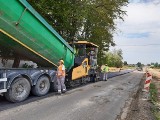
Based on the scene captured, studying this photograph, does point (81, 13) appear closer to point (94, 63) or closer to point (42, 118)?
point (94, 63)

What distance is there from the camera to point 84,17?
20.1 metres

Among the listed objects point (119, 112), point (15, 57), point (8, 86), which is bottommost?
point (119, 112)

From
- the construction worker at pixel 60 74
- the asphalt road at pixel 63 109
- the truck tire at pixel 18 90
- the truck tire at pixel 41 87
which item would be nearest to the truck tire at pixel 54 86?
the construction worker at pixel 60 74

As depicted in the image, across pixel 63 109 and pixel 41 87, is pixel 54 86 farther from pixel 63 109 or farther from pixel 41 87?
pixel 63 109

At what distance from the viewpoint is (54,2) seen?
→ 16.5 meters

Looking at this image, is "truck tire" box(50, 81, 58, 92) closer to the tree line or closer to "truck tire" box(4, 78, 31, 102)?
"truck tire" box(4, 78, 31, 102)

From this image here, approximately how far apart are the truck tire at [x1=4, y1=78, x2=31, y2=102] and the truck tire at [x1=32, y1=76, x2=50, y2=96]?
69 cm

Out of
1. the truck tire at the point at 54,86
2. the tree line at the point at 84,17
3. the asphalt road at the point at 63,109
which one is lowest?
the asphalt road at the point at 63,109

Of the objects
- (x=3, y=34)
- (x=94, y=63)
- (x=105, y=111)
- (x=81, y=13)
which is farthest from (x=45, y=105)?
(x=81, y=13)

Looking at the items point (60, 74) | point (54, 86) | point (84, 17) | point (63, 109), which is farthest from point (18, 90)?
point (84, 17)

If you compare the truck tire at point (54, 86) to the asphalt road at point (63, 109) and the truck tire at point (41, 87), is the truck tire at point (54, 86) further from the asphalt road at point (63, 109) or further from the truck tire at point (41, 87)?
the asphalt road at point (63, 109)

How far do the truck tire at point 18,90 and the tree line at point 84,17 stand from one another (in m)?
6.69

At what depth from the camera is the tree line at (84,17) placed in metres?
16.7

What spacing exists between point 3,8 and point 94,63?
11186 millimetres
